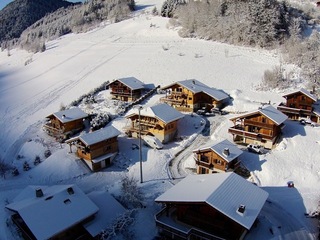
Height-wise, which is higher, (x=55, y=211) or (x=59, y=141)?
(x=55, y=211)

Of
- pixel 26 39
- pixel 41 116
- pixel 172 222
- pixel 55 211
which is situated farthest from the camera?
pixel 26 39

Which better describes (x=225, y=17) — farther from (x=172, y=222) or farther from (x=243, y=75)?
(x=172, y=222)

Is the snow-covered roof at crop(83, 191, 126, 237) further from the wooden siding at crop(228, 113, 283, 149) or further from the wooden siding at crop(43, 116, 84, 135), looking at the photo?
the wooden siding at crop(43, 116, 84, 135)

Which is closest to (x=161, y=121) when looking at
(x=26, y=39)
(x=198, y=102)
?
(x=198, y=102)

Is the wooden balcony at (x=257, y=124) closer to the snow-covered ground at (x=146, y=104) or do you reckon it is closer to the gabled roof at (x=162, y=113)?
the snow-covered ground at (x=146, y=104)

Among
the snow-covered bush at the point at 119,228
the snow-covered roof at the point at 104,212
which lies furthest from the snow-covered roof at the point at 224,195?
the snow-covered roof at the point at 104,212

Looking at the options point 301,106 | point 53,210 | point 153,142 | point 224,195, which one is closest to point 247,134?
point 301,106
